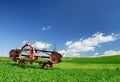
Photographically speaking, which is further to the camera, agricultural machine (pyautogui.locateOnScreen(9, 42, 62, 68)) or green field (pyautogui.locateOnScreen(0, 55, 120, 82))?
agricultural machine (pyautogui.locateOnScreen(9, 42, 62, 68))

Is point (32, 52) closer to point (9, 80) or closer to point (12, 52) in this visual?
point (12, 52)

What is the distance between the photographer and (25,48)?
51.0 meters

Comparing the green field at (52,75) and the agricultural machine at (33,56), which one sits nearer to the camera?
the green field at (52,75)

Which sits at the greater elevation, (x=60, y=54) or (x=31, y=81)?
(x=60, y=54)

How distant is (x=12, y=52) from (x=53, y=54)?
992 centimetres

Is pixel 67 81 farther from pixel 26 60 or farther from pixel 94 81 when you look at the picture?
pixel 26 60

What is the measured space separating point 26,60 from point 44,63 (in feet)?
10.7

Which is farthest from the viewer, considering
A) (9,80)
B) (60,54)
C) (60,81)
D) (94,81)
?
(60,54)

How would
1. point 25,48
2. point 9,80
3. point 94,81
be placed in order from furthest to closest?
point 25,48, point 94,81, point 9,80

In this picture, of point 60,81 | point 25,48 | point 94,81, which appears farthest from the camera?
point 25,48

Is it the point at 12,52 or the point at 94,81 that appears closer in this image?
the point at 94,81

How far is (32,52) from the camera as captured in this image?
4906cm

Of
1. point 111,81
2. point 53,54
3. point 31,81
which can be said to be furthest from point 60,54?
point 31,81

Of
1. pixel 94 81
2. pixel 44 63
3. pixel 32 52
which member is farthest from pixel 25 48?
pixel 94 81
